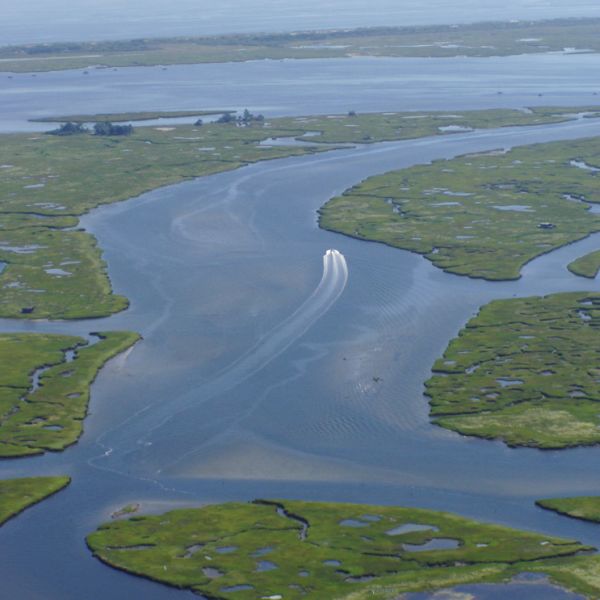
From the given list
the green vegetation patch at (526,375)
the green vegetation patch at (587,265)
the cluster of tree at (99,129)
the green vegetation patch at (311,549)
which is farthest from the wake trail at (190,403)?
the cluster of tree at (99,129)

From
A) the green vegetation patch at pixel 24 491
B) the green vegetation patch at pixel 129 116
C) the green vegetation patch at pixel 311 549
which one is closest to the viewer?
the green vegetation patch at pixel 311 549

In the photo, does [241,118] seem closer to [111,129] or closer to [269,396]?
[111,129]

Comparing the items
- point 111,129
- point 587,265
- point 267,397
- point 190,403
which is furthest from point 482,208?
point 111,129

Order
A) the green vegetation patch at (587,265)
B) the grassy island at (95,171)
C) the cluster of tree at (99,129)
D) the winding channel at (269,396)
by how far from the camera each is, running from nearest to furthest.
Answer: the winding channel at (269,396) < the grassy island at (95,171) < the green vegetation patch at (587,265) < the cluster of tree at (99,129)

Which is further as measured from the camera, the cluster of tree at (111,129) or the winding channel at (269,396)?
the cluster of tree at (111,129)

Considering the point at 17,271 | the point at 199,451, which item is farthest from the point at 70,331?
the point at 199,451

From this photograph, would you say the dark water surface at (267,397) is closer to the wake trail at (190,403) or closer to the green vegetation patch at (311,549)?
the wake trail at (190,403)

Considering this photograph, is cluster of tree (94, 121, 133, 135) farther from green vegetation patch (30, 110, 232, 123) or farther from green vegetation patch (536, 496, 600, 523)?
green vegetation patch (536, 496, 600, 523)
